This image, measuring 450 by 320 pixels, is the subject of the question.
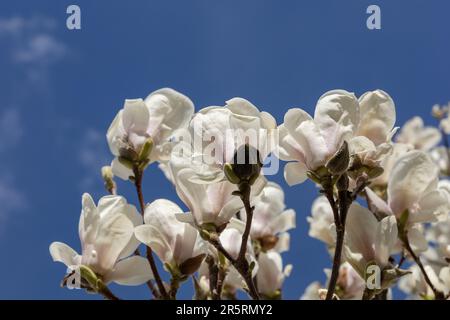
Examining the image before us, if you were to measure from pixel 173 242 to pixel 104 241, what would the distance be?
15 cm

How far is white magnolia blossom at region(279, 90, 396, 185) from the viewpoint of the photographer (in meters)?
1.23

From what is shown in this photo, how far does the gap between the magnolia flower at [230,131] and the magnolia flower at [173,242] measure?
0.64 feet

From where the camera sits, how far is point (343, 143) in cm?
121

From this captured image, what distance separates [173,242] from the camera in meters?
1.34

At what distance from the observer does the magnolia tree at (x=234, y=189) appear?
121cm

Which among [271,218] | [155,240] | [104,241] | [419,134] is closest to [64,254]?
[104,241]

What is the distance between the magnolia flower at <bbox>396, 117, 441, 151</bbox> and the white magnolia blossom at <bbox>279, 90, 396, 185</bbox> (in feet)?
8.72

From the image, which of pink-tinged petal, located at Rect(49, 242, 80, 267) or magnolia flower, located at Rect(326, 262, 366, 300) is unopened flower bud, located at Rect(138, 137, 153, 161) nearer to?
pink-tinged petal, located at Rect(49, 242, 80, 267)

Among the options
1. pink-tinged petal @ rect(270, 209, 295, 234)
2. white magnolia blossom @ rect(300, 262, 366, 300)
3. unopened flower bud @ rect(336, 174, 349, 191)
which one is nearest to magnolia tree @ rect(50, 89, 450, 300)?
unopened flower bud @ rect(336, 174, 349, 191)

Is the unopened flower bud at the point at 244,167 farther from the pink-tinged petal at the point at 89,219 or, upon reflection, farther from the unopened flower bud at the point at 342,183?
the pink-tinged petal at the point at 89,219

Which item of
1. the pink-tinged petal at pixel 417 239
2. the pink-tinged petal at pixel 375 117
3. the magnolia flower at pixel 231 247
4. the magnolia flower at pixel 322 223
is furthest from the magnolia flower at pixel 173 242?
the magnolia flower at pixel 322 223

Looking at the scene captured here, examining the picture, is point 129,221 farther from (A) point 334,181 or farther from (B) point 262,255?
(B) point 262,255
